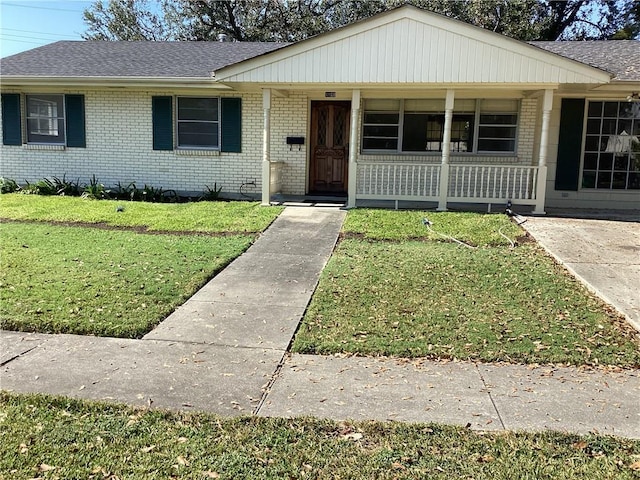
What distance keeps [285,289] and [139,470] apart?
3.64 metres

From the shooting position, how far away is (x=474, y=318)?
539 cm

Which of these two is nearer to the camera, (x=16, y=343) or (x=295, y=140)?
(x=16, y=343)

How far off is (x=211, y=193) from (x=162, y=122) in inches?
87.7

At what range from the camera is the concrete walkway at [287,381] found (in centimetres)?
356

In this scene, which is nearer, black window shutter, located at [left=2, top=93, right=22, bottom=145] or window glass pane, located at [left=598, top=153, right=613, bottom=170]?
window glass pane, located at [left=598, top=153, right=613, bottom=170]

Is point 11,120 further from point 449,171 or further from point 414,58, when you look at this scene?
point 449,171

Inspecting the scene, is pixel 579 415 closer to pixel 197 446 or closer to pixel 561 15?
pixel 197 446

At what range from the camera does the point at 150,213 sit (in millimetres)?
11031

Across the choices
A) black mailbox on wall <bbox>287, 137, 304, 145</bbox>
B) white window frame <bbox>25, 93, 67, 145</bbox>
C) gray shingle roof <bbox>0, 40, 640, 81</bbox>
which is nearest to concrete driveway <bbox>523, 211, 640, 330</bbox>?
gray shingle roof <bbox>0, 40, 640, 81</bbox>

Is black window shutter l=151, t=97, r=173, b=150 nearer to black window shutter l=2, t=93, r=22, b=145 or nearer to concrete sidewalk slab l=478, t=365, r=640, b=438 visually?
black window shutter l=2, t=93, r=22, b=145

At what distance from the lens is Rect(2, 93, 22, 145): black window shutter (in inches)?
550

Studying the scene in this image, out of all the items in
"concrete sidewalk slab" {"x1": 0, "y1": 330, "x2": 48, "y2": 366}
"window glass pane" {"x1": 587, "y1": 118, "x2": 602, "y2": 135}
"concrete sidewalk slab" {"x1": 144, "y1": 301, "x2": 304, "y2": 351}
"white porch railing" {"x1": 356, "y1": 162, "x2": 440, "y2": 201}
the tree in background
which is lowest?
"concrete sidewalk slab" {"x1": 0, "y1": 330, "x2": 48, "y2": 366}

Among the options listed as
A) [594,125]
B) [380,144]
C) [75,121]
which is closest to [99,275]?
[380,144]

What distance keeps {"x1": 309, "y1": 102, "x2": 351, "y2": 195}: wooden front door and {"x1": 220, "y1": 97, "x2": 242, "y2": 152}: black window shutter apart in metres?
1.86
